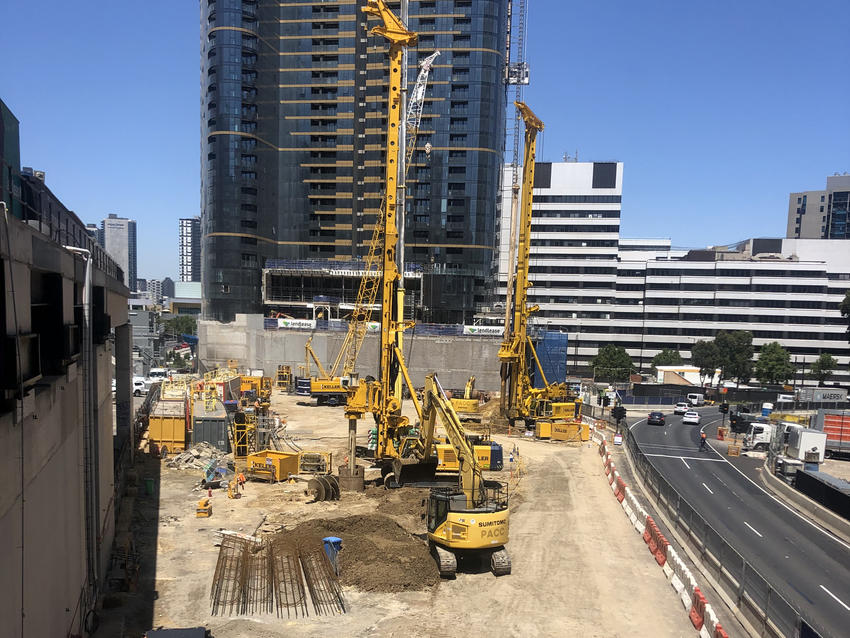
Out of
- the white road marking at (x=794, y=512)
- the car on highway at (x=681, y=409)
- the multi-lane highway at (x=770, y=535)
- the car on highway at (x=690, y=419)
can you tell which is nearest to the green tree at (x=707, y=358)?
the car on highway at (x=681, y=409)

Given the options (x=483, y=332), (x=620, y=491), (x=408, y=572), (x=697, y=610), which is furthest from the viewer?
(x=483, y=332)

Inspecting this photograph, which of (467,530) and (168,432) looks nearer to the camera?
(467,530)

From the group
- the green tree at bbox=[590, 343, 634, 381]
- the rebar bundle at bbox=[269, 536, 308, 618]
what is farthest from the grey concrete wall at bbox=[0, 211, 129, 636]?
the green tree at bbox=[590, 343, 634, 381]

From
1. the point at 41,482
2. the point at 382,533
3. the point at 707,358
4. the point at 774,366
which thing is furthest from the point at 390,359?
the point at 774,366

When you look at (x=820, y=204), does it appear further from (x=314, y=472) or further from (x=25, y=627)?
(x=25, y=627)

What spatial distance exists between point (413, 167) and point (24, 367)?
3136 inches

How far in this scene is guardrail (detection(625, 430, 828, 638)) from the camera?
12.9 meters

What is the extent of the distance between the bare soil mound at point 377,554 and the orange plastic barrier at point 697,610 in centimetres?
709

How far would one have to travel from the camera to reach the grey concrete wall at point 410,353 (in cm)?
6156

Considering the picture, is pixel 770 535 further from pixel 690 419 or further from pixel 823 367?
pixel 823 367

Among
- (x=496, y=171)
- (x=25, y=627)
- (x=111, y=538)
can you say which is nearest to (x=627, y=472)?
(x=111, y=538)

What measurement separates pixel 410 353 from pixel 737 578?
157 feet

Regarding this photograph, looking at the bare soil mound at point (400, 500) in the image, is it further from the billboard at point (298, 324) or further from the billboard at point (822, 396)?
the billboard at point (822, 396)

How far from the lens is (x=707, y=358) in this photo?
8638cm
